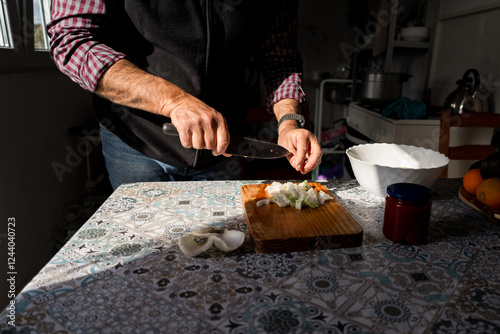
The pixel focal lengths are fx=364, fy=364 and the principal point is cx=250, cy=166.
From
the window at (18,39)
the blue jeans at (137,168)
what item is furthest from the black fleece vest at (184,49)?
the window at (18,39)

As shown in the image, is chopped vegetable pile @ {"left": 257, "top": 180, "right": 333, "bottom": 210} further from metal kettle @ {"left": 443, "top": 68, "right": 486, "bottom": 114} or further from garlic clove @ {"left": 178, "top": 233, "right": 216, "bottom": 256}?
metal kettle @ {"left": 443, "top": 68, "right": 486, "bottom": 114}

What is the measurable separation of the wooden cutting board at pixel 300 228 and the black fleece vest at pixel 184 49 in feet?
1.57

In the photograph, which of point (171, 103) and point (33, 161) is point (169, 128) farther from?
point (33, 161)

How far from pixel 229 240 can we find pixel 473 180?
25.5 inches

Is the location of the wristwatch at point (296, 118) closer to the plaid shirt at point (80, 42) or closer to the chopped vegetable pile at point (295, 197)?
the chopped vegetable pile at point (295, 197)

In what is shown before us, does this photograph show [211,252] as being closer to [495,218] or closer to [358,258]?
[358,258]

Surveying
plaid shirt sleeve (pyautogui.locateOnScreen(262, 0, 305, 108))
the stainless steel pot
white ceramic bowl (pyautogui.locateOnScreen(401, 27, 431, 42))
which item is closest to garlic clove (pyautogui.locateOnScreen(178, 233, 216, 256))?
plaid shirt sleeve (pyautogui.locateOnScreen(262, 0, 305, 108))

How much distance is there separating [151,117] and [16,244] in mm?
896

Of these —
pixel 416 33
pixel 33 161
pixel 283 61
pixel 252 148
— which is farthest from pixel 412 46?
pixel 33 161

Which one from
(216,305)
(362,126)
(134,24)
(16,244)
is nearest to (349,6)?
(362,126)

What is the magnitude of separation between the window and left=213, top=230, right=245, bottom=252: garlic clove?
4.52 ft

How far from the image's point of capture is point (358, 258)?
27.9 inches

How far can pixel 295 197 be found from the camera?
910mm

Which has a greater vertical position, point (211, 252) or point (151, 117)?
point (151, 117)
